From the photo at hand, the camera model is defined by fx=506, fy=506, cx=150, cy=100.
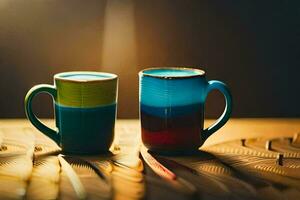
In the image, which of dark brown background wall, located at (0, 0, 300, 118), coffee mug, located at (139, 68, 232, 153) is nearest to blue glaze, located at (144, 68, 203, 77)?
coffee mug, located at (139, 68, 232, 153)

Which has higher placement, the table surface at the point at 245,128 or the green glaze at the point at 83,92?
the green glaze at the point at 83,92

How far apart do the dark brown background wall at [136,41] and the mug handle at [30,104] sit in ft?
1.20

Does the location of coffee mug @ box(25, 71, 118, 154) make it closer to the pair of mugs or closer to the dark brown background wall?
the pair of mugs

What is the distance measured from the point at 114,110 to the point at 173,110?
0.34 ft

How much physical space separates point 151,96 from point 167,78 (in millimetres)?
46

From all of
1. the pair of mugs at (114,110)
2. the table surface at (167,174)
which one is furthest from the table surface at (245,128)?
the pair of mugs at (114,110)

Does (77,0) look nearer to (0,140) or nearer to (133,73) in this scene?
(133,73)

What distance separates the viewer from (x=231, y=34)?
122 cm

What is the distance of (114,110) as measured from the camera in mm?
860

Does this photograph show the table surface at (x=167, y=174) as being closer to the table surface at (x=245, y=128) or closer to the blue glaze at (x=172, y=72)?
the table surface at (x=245, y=128)

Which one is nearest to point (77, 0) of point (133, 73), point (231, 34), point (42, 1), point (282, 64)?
point (42, 1)

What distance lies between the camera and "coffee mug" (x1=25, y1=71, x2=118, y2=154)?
2.69 feet

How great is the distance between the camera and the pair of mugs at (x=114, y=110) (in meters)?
0.82

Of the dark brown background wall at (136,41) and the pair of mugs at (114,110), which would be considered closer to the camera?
the pair of mugs at (114,110)
